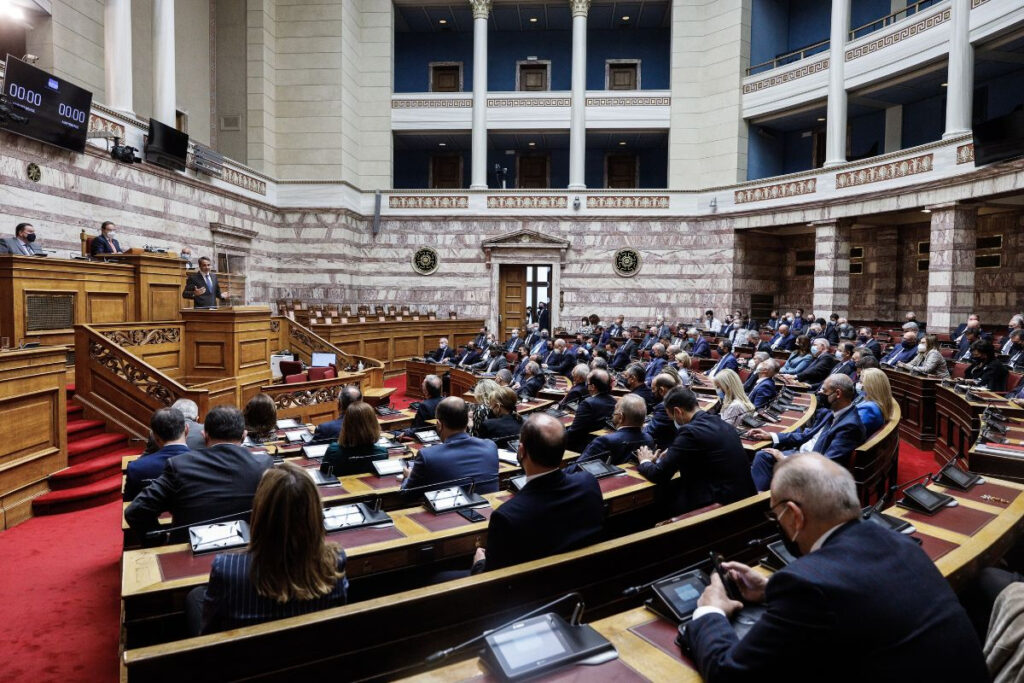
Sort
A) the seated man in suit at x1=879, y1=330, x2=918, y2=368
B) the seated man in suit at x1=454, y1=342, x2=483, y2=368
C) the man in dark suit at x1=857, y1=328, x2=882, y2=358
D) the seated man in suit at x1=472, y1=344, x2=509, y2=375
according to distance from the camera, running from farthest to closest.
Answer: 1. the seated man in suit at x1=454, y1=342, x2=483, y2=368
2. the seated man in suit at x1=472, y1=344, x2=509, y2=375
3. the man in dark suit at x1=857, y1=328, x2=882, y2=358
4. the seated man in suit at x1=879, y1=330, x2=918, y2=368

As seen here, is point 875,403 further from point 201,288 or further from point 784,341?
point 201,288

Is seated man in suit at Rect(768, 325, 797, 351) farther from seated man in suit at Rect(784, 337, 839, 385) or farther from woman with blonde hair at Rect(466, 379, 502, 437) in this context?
woman with blonde hair at Rect(466, 379, 502, 437)

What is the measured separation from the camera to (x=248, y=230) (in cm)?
1631

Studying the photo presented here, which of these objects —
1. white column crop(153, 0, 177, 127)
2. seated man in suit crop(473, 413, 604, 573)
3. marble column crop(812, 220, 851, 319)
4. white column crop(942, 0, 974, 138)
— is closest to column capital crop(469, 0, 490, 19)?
white column crop(153, 0, 177, 127)

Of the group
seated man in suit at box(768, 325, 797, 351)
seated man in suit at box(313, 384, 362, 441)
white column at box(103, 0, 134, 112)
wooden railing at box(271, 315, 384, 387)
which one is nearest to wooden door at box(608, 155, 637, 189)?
seated man in suit at box(768, 325, 797, 351)

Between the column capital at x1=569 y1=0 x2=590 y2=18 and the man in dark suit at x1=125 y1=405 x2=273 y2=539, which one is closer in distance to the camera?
the man in dark suit at x1=125 y1=405 x2=273 y2=539

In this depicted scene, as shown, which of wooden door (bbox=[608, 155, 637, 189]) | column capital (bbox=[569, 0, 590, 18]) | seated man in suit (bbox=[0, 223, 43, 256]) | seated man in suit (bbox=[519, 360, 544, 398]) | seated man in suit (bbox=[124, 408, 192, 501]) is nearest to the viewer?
seated man in suit (bbox=[124, 408, 192, 501])

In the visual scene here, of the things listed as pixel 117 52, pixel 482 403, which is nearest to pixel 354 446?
pixel 482 403

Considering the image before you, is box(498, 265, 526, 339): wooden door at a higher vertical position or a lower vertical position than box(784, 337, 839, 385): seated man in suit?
higher

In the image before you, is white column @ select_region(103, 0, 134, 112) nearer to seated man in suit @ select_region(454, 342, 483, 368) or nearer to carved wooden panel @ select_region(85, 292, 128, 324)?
carved wooden panel @ select_region(85, 292, 128, 324)

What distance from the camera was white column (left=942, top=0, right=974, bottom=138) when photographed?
12.7 meters

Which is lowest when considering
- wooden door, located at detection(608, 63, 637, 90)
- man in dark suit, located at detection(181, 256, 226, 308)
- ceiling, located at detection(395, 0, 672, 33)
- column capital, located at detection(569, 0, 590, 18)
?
man in dark suit, located at detection(181, 256, 226, 308)

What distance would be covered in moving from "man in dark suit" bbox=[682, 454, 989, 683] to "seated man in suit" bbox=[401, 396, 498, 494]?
7.23 feet

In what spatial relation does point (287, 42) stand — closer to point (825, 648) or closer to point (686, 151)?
point (686, 151)
